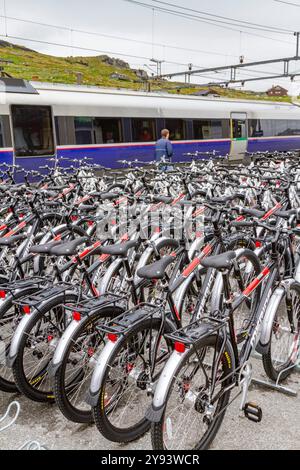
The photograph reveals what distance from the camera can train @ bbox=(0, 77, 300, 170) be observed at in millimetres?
11164

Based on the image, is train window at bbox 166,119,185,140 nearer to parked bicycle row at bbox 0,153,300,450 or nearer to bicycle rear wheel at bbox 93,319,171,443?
parked bicycle row at bbox 0,153,300,450

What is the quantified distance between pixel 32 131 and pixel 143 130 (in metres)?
4.01

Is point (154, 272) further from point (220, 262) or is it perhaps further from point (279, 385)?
point (279, 385)

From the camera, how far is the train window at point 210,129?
52.2 feet

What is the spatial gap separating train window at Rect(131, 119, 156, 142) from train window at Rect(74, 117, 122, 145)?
0.61 m

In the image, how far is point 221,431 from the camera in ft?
8.88

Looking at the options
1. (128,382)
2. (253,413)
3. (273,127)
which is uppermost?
(273,127)

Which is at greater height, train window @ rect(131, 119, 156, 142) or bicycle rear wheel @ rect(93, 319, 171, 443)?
train window @ rect(131, 119, 156, 142)

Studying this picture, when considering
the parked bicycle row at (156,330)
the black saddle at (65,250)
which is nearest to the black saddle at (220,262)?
the parked bicycle row at (156,330)

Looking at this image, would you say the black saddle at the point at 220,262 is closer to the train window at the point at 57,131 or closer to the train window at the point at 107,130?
the train window at the point at 57,131

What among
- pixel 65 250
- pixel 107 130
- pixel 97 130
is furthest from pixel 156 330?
pixel 107 130

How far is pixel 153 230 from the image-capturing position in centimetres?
443

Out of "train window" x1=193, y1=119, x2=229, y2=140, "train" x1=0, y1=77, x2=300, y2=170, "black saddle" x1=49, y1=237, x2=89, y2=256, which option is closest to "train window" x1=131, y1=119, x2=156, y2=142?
"train" x1=0, y1=77, x2=300, y2=170

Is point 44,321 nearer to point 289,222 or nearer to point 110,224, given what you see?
point 110,224
